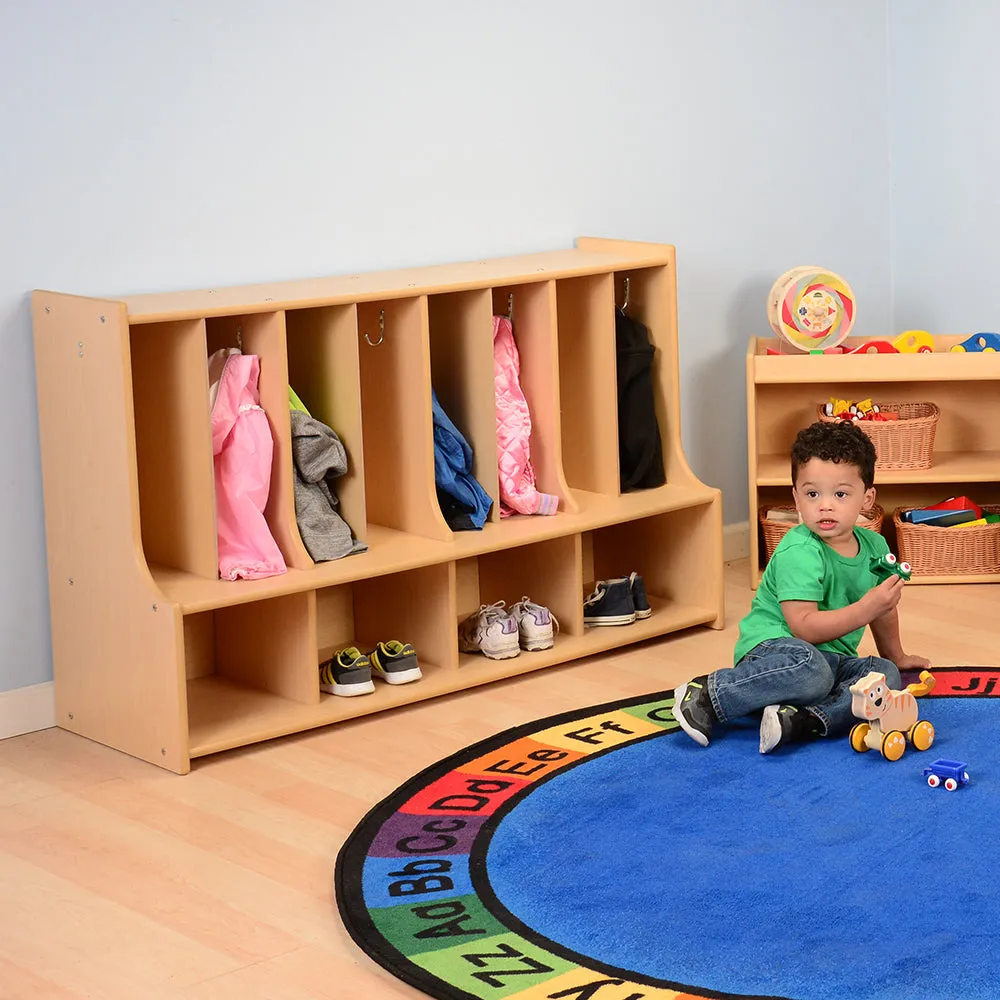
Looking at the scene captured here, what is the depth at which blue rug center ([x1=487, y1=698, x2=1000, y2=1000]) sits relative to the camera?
6.82 ft

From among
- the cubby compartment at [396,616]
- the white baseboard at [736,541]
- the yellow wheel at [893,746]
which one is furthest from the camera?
the white baseboard at [736,541]

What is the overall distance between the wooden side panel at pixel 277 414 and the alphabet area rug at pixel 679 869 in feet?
1.86

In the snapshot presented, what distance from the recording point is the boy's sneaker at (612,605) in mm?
3643

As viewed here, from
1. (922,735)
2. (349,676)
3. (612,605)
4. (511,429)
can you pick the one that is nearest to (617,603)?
(612,605)

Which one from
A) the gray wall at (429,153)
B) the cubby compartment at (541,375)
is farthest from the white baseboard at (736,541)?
the cubby compartment at (541,375)

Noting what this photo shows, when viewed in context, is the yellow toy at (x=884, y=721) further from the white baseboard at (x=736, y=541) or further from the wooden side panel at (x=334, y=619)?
the white baseboard at (x=736, y=541)

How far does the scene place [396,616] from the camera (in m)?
3.52

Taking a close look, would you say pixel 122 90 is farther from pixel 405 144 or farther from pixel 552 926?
pixel 552 926

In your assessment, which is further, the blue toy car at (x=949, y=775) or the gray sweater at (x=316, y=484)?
the gray sweater at (x=316, y=484)

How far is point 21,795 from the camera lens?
2.86 meters

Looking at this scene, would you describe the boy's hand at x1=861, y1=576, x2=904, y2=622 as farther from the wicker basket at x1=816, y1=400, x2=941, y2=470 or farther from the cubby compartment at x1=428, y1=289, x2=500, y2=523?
the wicker basket at x1=816, y1=400, x2=941, y2=470

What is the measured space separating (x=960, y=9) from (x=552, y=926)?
3235 millimetres

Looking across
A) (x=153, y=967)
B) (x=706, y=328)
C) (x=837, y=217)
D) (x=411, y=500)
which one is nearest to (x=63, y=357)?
(x=411, y=500)

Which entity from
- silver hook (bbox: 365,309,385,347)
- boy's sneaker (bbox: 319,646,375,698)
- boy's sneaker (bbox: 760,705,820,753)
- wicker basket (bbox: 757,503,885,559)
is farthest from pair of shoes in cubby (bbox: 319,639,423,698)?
wicker basket (bbox: 757,503,885,559)
